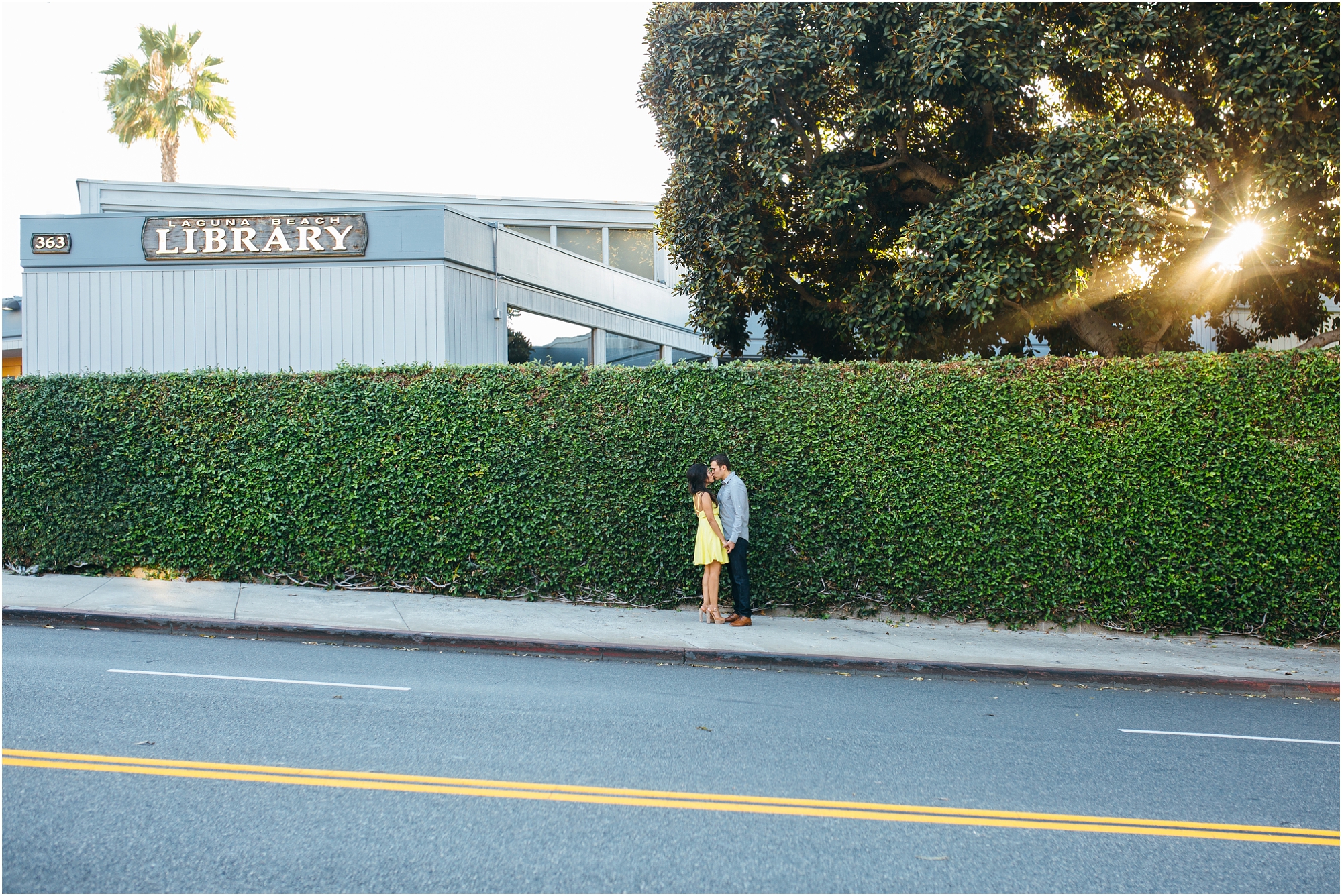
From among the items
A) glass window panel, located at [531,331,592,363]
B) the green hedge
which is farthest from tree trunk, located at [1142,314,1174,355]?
glass window panel, located at [531,331,592,363]

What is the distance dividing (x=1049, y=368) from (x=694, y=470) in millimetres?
4386

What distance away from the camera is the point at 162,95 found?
2736 cm

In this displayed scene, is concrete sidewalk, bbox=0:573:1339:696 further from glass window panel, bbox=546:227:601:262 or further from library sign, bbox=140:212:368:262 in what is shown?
glass window panel, bbox=546:227:601:262

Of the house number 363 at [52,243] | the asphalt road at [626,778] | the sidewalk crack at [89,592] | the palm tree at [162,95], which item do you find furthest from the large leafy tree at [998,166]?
the palm tree at [162,95]

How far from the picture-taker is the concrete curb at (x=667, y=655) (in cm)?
816

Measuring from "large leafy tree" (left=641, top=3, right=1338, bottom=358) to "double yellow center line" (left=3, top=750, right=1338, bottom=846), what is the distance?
776 centimetres

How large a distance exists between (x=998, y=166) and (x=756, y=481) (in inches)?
207

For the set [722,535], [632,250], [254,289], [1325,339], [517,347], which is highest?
[632,250]

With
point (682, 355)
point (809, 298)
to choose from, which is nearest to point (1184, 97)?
point (809, 298)

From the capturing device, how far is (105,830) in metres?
3.90

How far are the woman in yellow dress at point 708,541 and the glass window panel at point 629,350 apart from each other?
875 cm

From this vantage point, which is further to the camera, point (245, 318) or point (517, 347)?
point (517, 347)

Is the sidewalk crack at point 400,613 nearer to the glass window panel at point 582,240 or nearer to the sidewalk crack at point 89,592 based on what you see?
the sidewalk crack at point 89,592

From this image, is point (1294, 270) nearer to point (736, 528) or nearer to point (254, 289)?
point (736, 528)
